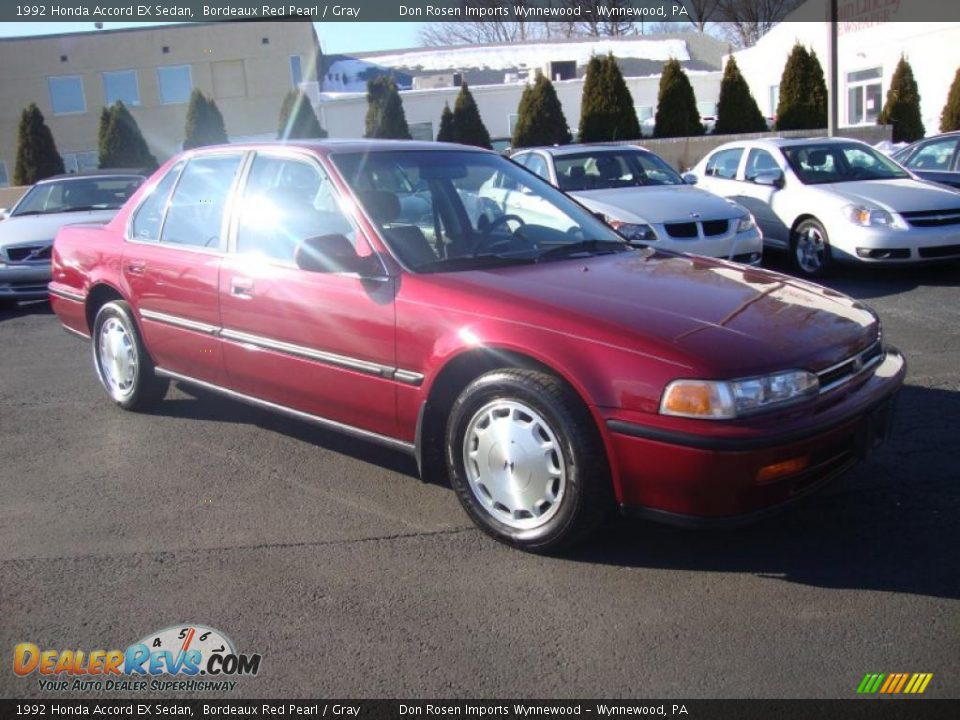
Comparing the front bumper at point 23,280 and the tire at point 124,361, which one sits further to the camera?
the front bumper at point 23,280

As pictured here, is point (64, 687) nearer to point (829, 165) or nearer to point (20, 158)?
point (829, 165)

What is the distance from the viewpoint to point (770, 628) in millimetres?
2914

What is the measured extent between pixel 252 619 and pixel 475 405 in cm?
112

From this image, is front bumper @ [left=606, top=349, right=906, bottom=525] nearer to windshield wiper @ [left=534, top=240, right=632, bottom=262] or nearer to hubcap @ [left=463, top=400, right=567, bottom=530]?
hubcap @ [left=463, top=400, right=567, bottom=530]

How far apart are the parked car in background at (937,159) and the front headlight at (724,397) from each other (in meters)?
8.77

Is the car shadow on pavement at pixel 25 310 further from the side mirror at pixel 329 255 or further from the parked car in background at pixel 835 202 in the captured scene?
the parked car in background at pixel 835 202

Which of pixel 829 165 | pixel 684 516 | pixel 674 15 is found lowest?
pixel 684 516

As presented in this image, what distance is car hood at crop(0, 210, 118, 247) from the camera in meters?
9.69

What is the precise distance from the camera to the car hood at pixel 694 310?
3.16 metres

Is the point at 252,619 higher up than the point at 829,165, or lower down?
lower down

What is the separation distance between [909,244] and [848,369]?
5895 millimetres

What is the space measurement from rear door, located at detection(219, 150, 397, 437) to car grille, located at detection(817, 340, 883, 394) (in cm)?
169

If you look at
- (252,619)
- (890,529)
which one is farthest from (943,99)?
(252,619)

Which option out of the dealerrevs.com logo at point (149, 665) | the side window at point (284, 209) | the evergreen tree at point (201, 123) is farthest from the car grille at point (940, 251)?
the evergreen tree at point (201, 123)
